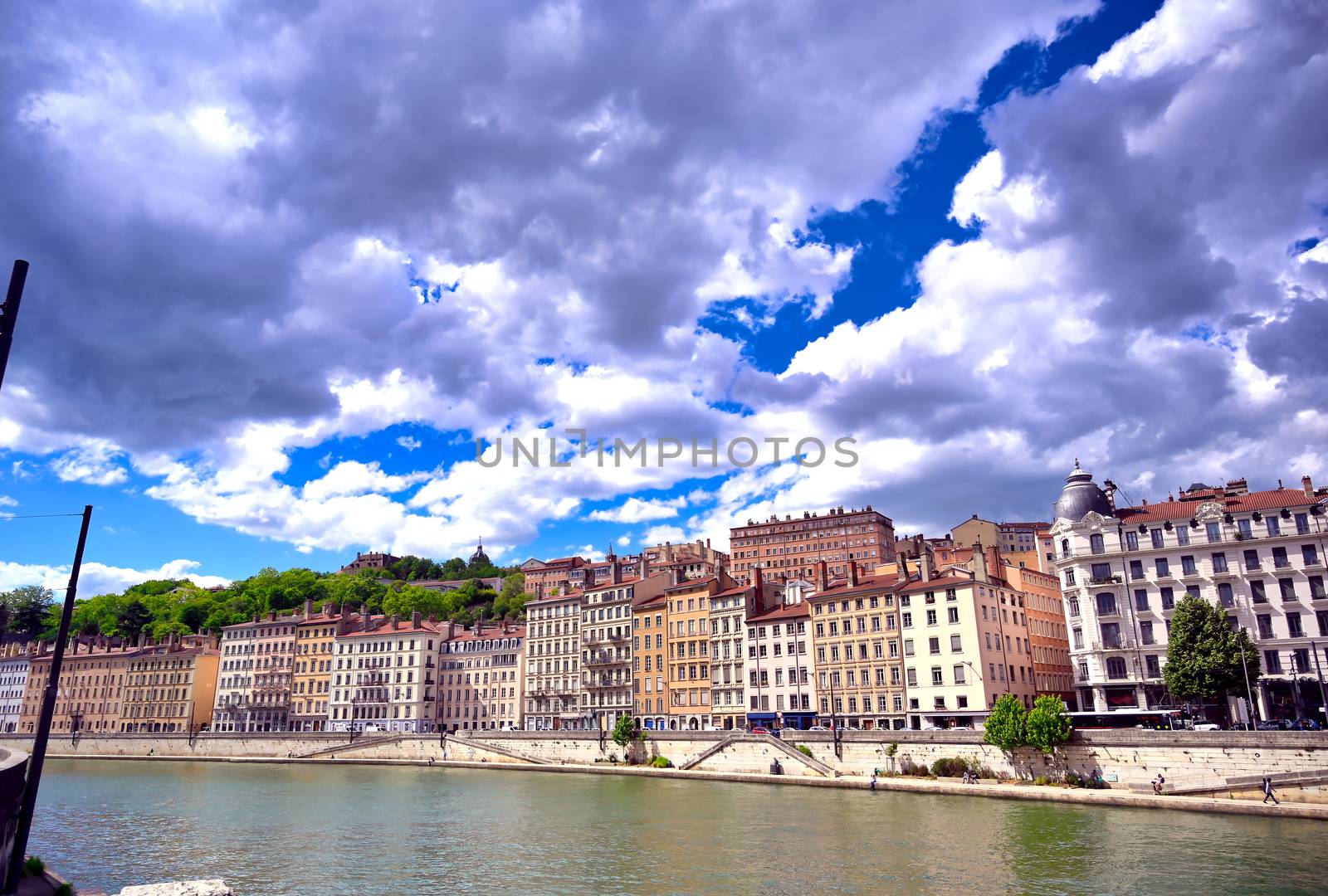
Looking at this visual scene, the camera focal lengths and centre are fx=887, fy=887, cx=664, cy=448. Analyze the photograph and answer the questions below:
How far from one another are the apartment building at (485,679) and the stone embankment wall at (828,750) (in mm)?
12942

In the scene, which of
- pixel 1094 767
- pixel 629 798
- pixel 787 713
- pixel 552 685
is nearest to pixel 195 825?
pixel 629 798

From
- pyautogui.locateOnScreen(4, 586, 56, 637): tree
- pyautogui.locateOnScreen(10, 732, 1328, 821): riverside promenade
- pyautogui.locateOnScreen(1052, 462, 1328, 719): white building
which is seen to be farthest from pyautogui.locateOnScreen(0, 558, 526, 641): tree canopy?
pyautogui.locateOnScreen(1052, 462, 1328, 719): white building

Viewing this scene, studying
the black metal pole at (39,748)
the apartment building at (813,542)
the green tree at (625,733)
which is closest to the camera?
the black metal pole at (39,748)

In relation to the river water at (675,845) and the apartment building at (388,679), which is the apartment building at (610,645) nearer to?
the apartment building at (388,679)

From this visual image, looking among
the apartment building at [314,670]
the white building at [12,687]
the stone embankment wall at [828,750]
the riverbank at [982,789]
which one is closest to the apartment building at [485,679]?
the stone embankment wall at [828,750]

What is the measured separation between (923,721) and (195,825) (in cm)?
5029

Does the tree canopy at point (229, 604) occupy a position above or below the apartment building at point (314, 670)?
above

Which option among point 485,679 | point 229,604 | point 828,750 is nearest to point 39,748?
point 828,750

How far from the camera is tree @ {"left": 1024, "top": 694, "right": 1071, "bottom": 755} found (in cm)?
5328

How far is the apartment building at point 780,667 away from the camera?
77812 mm

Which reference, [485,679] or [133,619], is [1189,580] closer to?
[485,679]

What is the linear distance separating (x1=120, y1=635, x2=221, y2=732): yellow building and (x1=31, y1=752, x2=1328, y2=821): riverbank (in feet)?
189

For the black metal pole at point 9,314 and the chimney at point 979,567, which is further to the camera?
the chimney at point 979,567

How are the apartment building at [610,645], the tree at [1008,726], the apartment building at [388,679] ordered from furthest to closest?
the apartment building at [388,679] < the apartment building at [610,645] < the tree at [1008,726]
